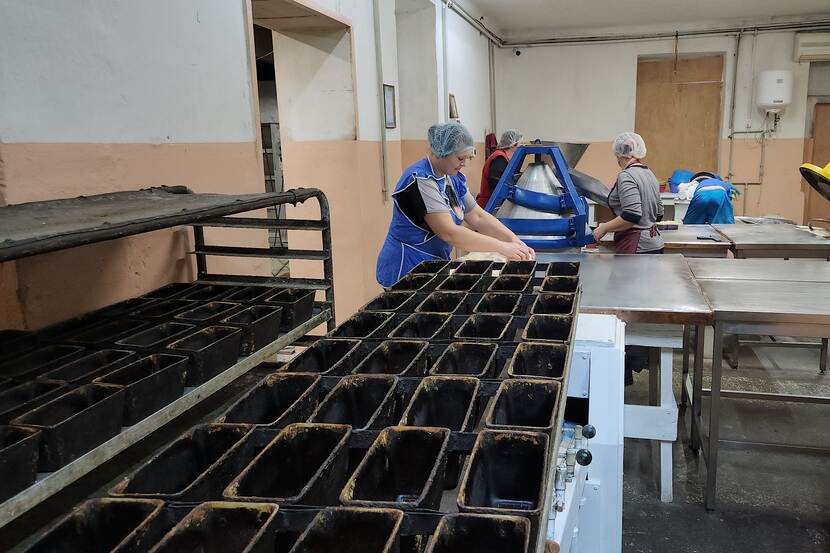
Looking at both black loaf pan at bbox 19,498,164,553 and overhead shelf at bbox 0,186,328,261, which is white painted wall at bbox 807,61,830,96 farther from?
black loaf pan at bbox 19,498,164,553

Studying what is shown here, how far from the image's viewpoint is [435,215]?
2.29 meters

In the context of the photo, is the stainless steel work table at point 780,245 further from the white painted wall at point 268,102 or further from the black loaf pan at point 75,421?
the white painted wall at point 268,102

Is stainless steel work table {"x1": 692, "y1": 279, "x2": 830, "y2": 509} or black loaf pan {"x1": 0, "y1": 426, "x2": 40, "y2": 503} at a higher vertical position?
black loaf pan {"x1": 0, "y1": 426, "x2": 40, "y2": 503}

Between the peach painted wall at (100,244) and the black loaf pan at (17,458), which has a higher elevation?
the peach painted wall at (100,244)

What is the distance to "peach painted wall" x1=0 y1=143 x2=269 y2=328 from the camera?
147cm

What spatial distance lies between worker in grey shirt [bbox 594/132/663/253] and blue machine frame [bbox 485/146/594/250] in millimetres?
332

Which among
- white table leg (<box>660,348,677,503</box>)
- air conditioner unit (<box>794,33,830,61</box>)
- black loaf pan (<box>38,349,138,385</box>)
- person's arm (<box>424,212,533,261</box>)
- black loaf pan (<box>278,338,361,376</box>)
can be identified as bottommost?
white table leg (<box>660,348,677,503</box>)

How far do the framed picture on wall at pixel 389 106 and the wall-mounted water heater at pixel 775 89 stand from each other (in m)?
4.74

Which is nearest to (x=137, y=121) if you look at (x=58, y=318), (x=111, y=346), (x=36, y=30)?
(x=36, y=30)

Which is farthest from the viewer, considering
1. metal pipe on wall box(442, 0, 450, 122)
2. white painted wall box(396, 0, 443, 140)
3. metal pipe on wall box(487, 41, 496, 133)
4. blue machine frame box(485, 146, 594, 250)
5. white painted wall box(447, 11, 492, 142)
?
metal pipe on wall box(487, 41, 496, 133)

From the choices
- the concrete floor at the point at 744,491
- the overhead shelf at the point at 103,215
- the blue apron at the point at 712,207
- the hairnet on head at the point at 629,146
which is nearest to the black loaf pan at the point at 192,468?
the overhead shelf at the point at 103,215

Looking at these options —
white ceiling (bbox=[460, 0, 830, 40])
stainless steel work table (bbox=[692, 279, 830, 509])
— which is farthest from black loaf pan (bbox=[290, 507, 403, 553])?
white ceiling (bbox=[460, 0, 830, 40])

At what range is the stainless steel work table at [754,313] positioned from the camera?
1.97 meters

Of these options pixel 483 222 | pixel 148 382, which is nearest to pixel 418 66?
pixel 483 222
